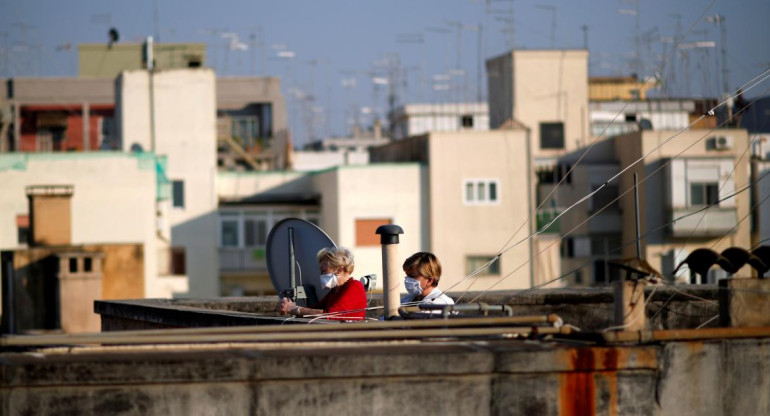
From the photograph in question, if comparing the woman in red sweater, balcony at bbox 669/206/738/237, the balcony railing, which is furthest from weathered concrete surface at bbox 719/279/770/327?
balcony at bbox 669/206/738/237

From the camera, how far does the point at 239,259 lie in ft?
241

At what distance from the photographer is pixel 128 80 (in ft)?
230

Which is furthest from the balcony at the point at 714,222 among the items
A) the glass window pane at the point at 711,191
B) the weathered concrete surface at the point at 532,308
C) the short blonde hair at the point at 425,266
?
the short blonde hair at the point at 425,266

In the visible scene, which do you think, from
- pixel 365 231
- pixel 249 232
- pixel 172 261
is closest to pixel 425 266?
pixel 365 231

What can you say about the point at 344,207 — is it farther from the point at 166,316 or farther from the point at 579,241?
the point at 166,316

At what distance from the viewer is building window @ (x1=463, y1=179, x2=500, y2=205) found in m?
71.2

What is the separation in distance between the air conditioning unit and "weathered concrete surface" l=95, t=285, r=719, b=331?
5754 centimetres

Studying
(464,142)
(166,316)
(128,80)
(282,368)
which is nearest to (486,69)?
(464,142)

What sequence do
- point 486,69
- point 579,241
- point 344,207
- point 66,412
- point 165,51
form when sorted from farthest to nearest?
point 165,51
point 486,69
point 579,241
point 344,207
point 66,412

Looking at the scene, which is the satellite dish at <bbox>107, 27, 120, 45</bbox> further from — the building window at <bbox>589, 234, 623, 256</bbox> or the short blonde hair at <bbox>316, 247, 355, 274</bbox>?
the short blonde hair at <bbox>316, 247, 355, 274</bbox>

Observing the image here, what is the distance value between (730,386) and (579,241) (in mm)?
67209

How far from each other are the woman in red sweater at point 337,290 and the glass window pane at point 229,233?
62947mm

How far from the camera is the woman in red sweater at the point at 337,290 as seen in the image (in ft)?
34.7

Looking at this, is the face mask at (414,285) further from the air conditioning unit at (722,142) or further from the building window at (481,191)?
the air conditioning unit at (722,142)
